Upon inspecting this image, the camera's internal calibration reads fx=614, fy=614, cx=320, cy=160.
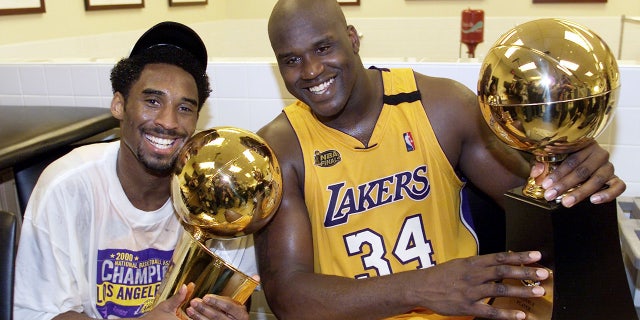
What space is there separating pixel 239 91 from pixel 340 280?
966 mm

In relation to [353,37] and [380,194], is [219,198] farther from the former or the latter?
[353,37]

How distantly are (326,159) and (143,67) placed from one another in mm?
477

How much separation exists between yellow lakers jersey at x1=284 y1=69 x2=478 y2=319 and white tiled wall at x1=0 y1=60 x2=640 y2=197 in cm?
50

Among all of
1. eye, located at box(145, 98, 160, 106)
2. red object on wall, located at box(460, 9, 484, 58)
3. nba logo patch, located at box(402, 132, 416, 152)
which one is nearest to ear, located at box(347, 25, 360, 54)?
nba logo patch, located at box(402, 132, 416, 152)

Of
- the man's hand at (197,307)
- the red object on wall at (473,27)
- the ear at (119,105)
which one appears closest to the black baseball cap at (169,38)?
the ear at (119,105)

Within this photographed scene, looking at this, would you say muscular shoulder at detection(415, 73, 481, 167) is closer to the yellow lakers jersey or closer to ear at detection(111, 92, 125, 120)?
the yellow lakers jersey

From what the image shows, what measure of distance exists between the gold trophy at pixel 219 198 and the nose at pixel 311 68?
0.21 meters

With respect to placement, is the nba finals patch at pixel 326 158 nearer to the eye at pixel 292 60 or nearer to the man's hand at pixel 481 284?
the eye at pixel 292 60

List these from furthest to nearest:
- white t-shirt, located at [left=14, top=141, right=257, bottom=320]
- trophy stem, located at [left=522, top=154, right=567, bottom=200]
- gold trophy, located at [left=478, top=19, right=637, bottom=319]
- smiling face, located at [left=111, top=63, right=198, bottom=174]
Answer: smiling face, located at [left=111, top=63, right=198, bottom=174]
white t-shirt, located at [left=14, top=141, right=257, bottom=320]
trophy stem, located at [left=522, top=154, right=567, bottom=200]
gold trophy, located at [left=478, top=19, right=637, bottom=319]

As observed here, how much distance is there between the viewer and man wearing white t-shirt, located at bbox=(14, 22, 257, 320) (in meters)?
1.28

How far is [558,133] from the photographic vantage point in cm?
97

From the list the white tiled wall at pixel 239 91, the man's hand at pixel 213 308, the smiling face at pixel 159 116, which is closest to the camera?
the man's hand at pixel 213 308

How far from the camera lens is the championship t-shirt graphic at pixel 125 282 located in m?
1.37

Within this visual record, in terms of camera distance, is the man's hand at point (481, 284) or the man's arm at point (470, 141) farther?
the man's arm at point (470, 141)
